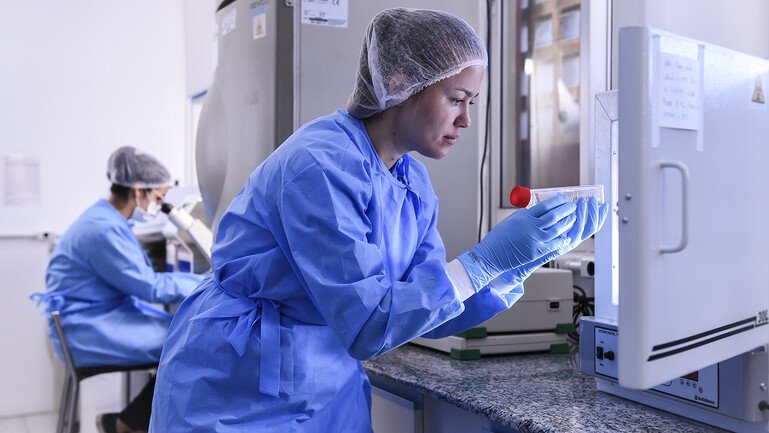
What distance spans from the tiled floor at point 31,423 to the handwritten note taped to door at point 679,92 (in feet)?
11.9

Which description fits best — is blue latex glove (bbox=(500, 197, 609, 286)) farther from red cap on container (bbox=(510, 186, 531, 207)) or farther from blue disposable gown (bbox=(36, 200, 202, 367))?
blue disposable gown (bbox=(36, 200, 202, 367))

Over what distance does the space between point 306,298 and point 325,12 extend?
36.3 inches

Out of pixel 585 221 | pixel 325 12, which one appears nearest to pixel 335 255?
pixel 585 221

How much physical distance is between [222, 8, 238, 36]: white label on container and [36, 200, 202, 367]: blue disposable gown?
1051 mm

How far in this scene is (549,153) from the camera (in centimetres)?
220

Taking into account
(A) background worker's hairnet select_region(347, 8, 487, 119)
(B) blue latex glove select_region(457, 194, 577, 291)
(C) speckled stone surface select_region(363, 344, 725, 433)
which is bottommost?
(C) speckled stone surface select_region(363, 344, 725, 433)

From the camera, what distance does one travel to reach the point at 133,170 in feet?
9.92

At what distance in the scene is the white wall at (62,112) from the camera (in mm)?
Answer: 3850

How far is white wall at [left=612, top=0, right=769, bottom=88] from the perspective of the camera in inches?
72.4

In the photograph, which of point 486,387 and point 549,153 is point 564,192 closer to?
point 486,387

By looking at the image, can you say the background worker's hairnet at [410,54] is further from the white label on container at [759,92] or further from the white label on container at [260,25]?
the white label on container at [260,25]

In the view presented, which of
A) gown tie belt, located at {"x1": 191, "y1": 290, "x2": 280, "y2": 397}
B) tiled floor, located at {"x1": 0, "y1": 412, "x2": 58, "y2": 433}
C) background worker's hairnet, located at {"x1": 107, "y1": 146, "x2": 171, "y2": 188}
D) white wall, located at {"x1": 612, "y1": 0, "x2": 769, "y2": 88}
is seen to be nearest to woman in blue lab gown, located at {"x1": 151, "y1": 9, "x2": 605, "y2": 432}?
gown tie belt, located at {"x1": 191, "y1": 290, "x2": 280, "y2": 397}

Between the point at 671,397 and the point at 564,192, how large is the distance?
1.29ft

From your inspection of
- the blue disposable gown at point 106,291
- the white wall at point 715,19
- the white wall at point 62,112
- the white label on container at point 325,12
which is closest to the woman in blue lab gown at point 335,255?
the white label on container at point 325,12
